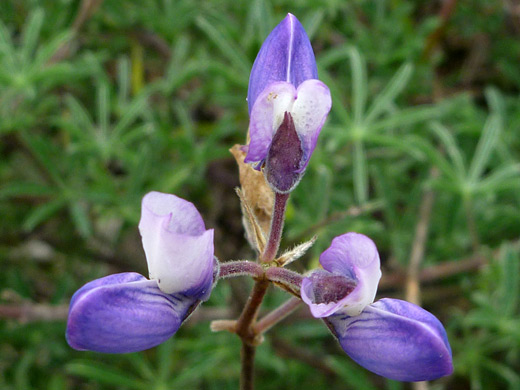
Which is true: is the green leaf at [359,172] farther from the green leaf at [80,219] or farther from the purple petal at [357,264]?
the purple petal at [357,264]

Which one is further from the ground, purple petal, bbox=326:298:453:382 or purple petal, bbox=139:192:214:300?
purple petal, bbox=139:192:214:300

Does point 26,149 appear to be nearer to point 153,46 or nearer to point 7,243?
point 7,243

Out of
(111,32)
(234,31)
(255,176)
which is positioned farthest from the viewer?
(111,32)

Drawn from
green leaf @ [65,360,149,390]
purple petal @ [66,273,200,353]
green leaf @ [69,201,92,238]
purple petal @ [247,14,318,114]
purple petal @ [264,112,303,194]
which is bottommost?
green leaf @ [65,360,149,390]

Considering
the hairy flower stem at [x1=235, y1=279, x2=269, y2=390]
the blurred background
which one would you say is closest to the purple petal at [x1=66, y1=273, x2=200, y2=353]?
the hairy flower stem at [x1=235, y1=279, x2=269, y2=390]

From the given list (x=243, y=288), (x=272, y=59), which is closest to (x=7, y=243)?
(x=243, y=288)

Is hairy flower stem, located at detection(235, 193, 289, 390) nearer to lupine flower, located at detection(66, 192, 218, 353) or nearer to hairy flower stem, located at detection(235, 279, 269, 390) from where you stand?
hairy flower stem, located at detection(235, 279, 269, 390)

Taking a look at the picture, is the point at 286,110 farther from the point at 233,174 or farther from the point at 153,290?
the point at 233,174

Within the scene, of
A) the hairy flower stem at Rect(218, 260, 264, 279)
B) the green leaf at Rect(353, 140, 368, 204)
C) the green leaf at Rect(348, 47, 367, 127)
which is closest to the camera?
the hairy flower stem at Rect(218, 260, 264, 279)
